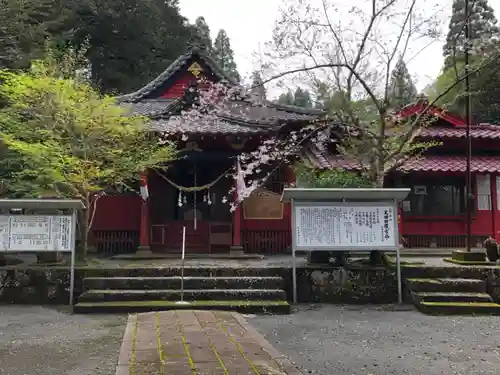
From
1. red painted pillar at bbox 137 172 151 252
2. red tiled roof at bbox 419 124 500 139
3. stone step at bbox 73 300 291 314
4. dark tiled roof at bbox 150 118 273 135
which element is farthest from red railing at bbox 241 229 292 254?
red tiled roof at bbox 419 124 500 139

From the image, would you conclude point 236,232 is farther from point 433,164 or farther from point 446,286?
point 433,164

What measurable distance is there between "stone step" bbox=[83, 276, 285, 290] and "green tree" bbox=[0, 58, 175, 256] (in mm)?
1436

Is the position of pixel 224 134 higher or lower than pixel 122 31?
lower

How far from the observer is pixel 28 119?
11.6 meters

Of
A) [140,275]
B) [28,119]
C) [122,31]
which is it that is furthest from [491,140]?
[122,31]

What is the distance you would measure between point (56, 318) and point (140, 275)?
6.97ft

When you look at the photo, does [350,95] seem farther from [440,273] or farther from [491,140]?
[491,140]

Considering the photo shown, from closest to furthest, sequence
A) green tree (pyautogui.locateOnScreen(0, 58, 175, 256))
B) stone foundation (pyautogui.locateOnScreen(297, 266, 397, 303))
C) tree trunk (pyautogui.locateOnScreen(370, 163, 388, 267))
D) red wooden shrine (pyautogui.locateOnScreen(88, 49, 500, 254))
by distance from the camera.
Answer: stone foundation (pyautogui.locateOnScreen(297, 266, 397, 303)) < tree trunk (pyautogui.locateOnScreen(370, 163, 388, 267)) < green tree (pyautogui.locateOnScreen(0, 58, 175, 256)) < red wooden shrine (pyautogui.locateOnScreen(88, 49, 500, 254))

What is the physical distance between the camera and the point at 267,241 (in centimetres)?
1505

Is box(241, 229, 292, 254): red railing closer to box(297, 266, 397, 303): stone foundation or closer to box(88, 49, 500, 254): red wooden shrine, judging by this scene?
box(88, 49, 500, 254): red wooden shrine

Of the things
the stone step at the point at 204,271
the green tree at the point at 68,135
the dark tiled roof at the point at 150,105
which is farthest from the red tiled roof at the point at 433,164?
the green tree at the point at 68,135

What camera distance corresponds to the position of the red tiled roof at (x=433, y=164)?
15.4 m

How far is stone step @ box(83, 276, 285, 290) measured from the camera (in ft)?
31.4

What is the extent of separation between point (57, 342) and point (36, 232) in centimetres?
373
